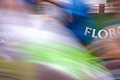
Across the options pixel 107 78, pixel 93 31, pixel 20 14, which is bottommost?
pixel 107 78

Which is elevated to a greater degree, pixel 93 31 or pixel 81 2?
pixel 81 2

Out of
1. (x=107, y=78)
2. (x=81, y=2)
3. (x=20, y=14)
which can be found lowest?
(x=107, y=78)

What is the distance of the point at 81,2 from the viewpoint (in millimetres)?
1855

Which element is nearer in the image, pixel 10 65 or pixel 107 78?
pixel 10 65

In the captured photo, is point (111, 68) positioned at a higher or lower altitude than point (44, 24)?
lower

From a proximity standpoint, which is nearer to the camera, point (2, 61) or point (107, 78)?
point (2, 61)

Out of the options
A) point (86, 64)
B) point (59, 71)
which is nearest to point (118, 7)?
point (86, 64)

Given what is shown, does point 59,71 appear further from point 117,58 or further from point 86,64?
point 117,58

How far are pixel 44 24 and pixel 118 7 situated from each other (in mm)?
872

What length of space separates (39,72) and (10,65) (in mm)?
323

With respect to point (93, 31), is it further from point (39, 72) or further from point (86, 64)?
point (39, 72)

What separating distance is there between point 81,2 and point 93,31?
354mm

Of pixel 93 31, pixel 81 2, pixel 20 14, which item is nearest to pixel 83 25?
pixel 93 31

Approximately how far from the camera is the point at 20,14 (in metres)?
1.82
